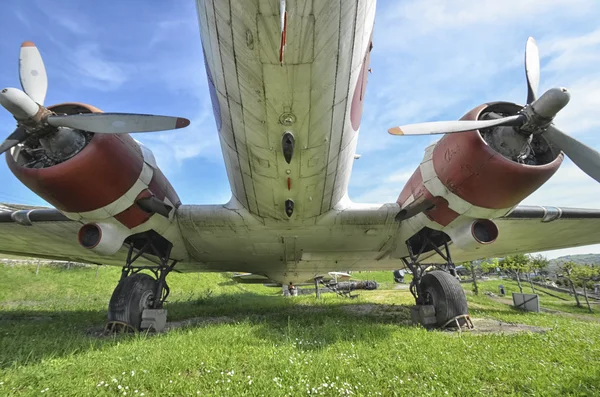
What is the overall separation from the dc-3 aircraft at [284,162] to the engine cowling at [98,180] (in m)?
0.02

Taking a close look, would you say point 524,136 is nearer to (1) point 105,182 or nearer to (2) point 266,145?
(2) point 266,145

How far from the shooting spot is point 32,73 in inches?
189

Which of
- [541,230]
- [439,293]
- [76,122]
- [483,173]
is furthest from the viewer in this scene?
[541,230]

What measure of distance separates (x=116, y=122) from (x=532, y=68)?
6.81 m

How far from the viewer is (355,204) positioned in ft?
22.3

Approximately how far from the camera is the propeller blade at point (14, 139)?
444cm

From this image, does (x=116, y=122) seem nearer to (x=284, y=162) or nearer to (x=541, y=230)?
(x=284, y=162)

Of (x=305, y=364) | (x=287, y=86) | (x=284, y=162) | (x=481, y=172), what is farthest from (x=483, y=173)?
(x=305, y=364)

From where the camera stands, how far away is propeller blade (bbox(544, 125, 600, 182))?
4.46 meters

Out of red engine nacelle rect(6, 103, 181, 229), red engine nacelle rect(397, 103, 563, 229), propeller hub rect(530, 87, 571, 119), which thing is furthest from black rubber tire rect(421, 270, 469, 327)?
red engine nacelle rect(6, 103, 181, 229)

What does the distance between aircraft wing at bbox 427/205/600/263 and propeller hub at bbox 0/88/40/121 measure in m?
8.48

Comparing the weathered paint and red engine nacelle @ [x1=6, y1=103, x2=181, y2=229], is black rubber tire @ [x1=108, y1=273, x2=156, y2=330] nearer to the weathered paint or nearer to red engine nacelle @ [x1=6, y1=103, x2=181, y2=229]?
red engine nacelle @ [x1=6, y1=103, x2=181, y2=229]

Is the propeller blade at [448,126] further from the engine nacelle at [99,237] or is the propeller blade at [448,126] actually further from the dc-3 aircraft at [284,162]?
the engine nacelle at [99,237]

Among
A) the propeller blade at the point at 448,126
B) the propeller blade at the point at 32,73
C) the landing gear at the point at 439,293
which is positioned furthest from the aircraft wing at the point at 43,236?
the landing gear at the point at 439,293
